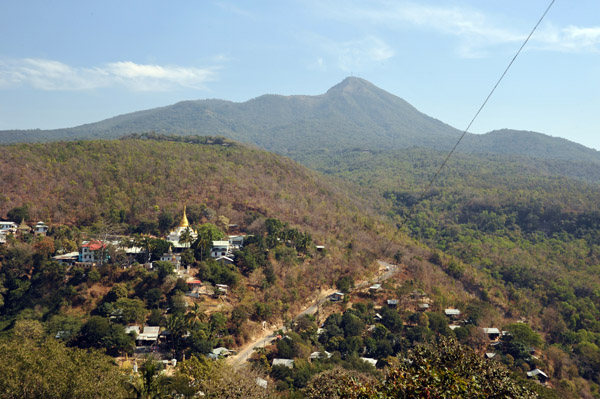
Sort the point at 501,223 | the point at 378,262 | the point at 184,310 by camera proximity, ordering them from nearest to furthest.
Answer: the point at 184,310, the point at 378,262, the point at 501,223

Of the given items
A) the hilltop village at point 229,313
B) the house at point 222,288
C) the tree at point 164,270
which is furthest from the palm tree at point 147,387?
the house at point 222,288

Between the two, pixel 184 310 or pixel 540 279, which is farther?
pixel 540 279

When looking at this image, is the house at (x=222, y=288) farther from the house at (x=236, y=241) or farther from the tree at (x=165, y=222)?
the tree at (x=165, y=222)

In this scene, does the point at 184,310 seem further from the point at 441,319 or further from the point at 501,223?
the point at 501,223

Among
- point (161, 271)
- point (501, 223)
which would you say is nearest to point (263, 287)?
point (161, 271)

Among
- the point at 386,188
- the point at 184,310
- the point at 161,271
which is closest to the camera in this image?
the point at 184,310

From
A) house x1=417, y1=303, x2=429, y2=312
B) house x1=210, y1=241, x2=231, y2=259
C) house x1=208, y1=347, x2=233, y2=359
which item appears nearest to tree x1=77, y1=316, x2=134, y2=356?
house x1=208, y1=347, x2=233, y2=359
